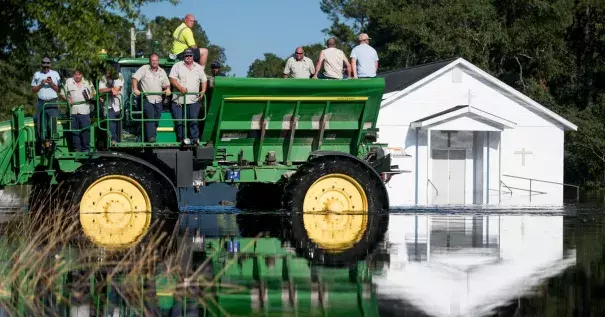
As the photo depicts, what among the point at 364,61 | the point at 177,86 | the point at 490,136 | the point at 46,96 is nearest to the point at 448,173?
the point at 490,136

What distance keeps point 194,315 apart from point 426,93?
36976 mm

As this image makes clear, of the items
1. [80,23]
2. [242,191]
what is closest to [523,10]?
[242,191]

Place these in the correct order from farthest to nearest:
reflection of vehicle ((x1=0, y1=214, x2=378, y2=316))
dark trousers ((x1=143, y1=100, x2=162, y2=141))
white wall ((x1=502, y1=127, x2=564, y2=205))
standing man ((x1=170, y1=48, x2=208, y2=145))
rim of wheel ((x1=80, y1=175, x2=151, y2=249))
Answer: white wall ((x1=502, y1=127, x2=564, y2=205))
standing man ((x1=170, y1=48, x2=208, y2=145))
dark trousers ((x1=143, y1=100, x2=162, y2=141))
rim of wheel ((x1=80, y1=175, x2=151, y2=249))
reflection of vehicle ((x1=0, y1=214, x2=378, y2=316))

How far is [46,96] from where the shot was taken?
64.6ft

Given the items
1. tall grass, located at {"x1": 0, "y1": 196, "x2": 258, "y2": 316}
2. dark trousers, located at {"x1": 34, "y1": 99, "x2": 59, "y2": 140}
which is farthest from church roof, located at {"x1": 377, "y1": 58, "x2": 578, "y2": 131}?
tall grass, located at {"x1": 0, "y1": 196, "x2": 258, "y2": 316}

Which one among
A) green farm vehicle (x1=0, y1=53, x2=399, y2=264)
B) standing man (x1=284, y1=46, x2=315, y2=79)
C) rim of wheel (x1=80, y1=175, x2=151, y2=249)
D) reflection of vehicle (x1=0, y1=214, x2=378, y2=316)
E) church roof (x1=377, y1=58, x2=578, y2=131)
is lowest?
reflection of vehicle (x1=0, y1=214, x2=378, y2=316)

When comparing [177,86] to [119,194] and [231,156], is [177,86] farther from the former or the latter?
[119,194]

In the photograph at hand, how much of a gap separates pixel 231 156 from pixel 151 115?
60.4 inches

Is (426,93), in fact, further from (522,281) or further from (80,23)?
(522,281)

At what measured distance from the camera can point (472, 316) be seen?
30.1ft

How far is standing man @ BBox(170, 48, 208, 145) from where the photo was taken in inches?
734

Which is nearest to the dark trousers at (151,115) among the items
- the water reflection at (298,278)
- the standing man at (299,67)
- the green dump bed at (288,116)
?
the green dump bed at (288,116)

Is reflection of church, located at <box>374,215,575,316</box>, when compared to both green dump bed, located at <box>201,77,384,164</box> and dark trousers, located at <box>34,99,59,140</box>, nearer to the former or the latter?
green dump bed, located at <box>201,77,384,164</box>

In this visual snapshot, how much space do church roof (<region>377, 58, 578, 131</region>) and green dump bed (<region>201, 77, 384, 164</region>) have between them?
23957 millimetres
